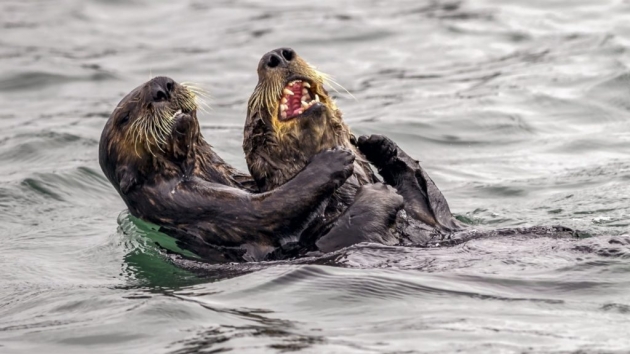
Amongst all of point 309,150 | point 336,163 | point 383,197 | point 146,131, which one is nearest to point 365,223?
point 383,197

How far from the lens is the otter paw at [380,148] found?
7199 mm

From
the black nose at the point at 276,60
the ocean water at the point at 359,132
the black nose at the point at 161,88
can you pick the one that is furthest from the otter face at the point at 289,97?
the ocean water at the point at 359,132

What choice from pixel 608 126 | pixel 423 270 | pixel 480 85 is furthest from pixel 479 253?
pixel 480 85

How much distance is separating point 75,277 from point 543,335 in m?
3.41

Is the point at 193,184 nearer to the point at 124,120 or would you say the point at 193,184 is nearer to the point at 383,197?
the point at 124,120

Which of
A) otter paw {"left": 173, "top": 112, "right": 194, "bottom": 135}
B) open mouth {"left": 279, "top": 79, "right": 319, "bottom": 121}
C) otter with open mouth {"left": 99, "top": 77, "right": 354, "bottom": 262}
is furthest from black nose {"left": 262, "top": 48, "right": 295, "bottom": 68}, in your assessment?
otter paw {"left": 173, "top": 112, "right": 194, "bottom": 135}

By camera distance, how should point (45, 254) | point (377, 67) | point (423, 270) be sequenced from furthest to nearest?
point (377, 67), point (45, 254), point (423, 270)

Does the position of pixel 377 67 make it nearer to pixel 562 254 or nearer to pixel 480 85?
pixel 480 85

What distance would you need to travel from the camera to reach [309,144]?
680 cm

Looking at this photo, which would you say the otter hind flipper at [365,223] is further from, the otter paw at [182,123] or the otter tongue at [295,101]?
the otter paw at [182,123]

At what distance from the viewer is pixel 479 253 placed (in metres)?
6.51

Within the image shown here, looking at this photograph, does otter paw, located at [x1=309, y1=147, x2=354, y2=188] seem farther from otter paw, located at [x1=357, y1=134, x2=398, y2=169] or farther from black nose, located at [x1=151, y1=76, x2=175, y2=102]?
black nose, located at [x1=151, y1=76, x2=175, y2=102]

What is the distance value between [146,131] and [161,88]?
341 millimetres

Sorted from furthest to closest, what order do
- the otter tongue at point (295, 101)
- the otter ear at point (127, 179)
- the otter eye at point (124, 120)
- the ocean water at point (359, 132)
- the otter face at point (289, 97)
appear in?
the otter eye at point (124, 120), the otter ear at point (127, 179), the otter tongue at point (295, 101), the otter face at point (289, 97), the ocean water at point (359, 132)
